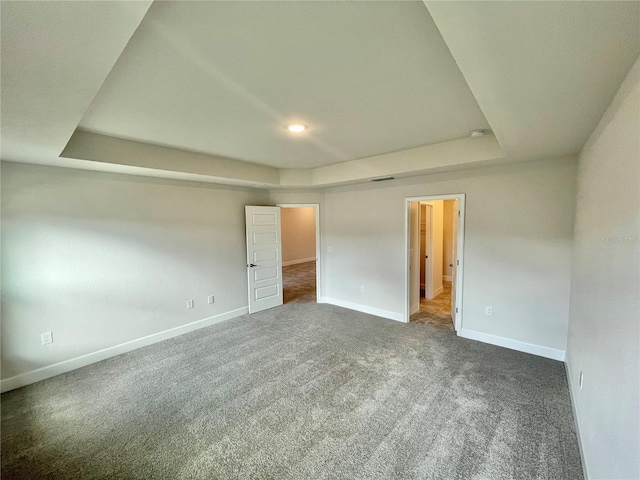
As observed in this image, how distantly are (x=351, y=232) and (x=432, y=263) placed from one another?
2.10 metres

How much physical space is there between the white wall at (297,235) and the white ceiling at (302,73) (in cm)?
700

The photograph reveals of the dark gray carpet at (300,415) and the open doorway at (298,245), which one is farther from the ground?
the open doorway at (298,245)

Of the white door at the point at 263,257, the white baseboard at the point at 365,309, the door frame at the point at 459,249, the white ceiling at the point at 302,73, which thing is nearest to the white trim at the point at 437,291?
the white baseboard at the point at 365,309

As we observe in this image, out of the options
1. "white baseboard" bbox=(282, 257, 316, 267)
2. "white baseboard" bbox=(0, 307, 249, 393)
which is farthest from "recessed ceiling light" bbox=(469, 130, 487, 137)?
"white baseboard" bbox=(282, 257, 316, 267)

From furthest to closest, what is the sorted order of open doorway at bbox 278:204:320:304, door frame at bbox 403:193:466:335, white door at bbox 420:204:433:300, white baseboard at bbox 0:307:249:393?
open doorway at bbox 278:204:320:304 < white door at bbox 420:204:433:300 < door frame at bbox 403:193:466:335 < white baseboard at bbox 0:307:249:393

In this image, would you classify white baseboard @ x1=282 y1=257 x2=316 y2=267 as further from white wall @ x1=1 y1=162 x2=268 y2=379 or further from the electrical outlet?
the electrical outlet

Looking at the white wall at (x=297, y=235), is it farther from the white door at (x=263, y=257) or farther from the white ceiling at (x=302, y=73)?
the white ceiling at (x=302, y=73)

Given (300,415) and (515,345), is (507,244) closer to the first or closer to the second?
(515,345)

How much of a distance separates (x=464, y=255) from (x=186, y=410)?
3.72 metres

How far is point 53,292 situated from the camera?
302 cm

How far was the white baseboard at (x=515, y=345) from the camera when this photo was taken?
322 centimetres

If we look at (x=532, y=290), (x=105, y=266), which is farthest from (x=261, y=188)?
(x=532, y=290)

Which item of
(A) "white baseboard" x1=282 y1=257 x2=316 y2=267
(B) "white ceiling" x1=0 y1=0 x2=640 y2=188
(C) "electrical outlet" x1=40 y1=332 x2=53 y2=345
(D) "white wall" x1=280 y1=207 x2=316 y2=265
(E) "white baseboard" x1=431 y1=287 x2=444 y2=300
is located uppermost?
(B) "white ceiling" x1=0 y1=0 x2=640 y2=188

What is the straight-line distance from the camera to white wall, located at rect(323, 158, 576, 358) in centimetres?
317
